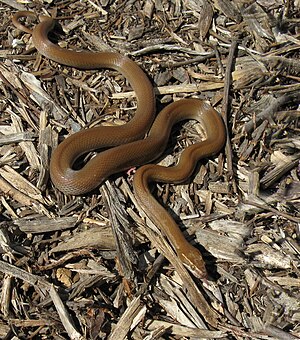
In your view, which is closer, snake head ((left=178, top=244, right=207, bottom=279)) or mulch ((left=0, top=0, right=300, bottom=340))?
mulch ((left=0, top=0, right=300, bottom=340))

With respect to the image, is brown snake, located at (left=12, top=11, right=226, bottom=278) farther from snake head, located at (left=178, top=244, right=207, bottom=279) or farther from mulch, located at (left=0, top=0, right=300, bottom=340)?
mulch, located at (left=0, top=0, right=300, bottom=340)

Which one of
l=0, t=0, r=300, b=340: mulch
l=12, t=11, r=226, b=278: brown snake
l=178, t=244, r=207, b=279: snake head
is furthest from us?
l=12, t=11, r=226, b=278: brown snake

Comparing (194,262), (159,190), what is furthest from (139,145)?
(194,262)

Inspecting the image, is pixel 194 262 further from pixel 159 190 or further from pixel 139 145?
pixel 139 145

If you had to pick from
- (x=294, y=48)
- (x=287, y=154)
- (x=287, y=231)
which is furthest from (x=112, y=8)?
(x=287, y=231)

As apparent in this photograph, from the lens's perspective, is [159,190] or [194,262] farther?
[159,190]

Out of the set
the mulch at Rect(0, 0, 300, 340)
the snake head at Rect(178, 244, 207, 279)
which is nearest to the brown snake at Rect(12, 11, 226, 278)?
the snake head at Rect(178, 244, 207, 279)

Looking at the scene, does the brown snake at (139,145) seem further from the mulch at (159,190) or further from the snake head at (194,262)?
the mulch at (159,190)

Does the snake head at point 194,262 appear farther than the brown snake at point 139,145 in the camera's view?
No

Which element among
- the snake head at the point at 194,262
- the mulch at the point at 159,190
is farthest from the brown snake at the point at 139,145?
the mulch at the point at 159,190
